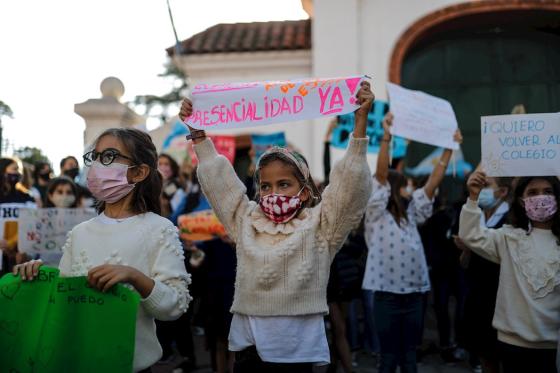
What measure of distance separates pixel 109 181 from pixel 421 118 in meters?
3.20

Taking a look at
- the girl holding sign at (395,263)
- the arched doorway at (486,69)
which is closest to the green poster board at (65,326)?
the girl holding sign at (395,263)

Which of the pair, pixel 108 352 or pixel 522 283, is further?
pixel 522 283

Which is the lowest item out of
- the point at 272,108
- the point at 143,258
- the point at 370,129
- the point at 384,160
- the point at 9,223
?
the point at 143,258

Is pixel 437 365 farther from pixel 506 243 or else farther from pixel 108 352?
pixel 108 352

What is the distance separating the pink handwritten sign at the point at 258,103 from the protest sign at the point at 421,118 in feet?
6.43

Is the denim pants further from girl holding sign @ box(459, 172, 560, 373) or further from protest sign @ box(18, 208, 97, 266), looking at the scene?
protest sign @ box(18, 208, 97, 266)

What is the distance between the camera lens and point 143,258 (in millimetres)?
2521

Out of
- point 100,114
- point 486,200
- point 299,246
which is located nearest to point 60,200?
point 299,246

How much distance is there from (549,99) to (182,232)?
8.23m

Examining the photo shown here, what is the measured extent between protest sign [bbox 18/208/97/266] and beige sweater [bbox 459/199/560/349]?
286 centimetres

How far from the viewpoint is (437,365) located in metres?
6.39

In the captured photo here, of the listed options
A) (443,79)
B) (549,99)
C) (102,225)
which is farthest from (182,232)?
(549,99)

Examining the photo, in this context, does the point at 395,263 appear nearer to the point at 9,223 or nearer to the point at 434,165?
the point at 9,223

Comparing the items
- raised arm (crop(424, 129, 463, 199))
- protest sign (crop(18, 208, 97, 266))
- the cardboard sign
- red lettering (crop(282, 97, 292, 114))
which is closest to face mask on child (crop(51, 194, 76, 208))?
the cardboard sign
